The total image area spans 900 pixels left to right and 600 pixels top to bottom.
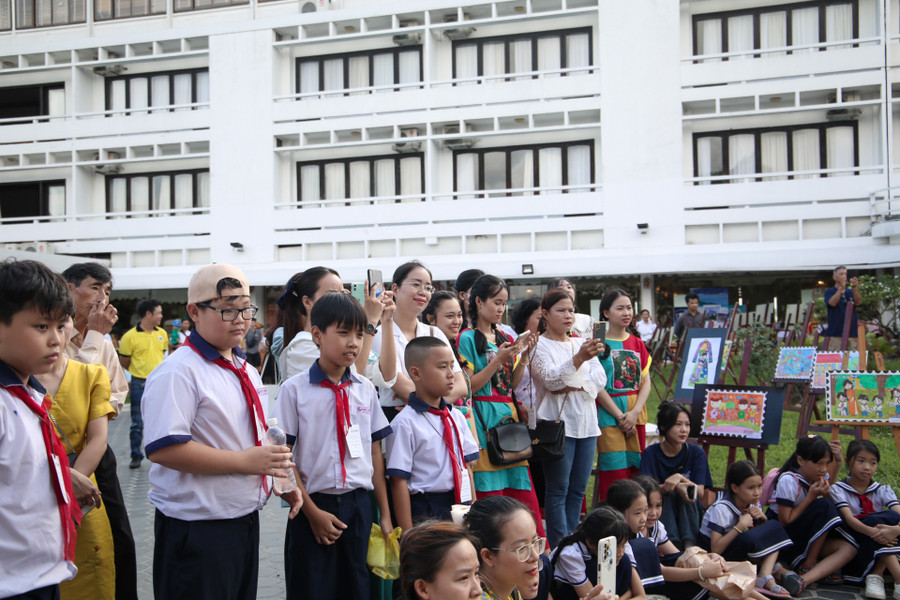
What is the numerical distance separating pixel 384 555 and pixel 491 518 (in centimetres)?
69

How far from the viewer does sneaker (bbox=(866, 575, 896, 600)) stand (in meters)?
4.78

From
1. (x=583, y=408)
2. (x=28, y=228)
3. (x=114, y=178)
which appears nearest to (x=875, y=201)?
(x=583, y=408)

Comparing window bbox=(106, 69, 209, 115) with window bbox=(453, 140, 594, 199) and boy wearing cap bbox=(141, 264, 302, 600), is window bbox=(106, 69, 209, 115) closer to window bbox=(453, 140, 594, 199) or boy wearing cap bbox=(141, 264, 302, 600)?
window bbox=(453, 140, 594, 199)

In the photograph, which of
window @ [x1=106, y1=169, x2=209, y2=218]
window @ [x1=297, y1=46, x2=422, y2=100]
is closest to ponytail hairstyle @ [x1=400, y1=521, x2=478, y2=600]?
window @ [x1=297, y1=46, x2=422, y2=100]

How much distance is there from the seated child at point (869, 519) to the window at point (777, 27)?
1629 centimetres

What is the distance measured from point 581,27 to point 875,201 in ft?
29.0

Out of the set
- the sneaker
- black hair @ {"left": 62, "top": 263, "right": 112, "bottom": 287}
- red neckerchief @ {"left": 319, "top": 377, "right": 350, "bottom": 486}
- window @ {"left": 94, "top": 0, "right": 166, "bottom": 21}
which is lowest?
the sneaker

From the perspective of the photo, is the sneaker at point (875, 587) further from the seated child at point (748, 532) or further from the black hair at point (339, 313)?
the black hair at point (339, 313)

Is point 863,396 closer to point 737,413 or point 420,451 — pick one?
point 737,413

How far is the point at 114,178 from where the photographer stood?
24.2m

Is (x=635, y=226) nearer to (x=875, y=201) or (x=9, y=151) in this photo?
(x=875, y=201)

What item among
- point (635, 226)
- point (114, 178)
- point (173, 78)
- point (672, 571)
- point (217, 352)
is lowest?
point (672, 571)

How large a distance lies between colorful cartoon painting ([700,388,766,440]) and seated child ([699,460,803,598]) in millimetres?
956

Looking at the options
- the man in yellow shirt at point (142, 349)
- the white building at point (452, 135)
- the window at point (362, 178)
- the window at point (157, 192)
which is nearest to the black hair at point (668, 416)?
the man in yellow shirt at point (142, 349)
